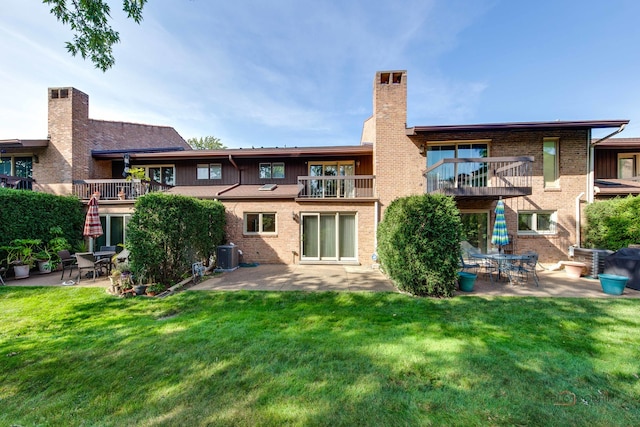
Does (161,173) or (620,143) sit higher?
(620,143)

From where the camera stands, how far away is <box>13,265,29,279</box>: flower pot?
8020 mm

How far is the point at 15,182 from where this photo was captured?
1219 cm

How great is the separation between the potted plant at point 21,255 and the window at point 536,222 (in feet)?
62.7

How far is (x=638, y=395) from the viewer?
2.81 meters

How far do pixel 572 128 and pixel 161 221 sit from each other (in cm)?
1629

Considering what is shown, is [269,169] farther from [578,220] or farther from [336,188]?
[578,220]

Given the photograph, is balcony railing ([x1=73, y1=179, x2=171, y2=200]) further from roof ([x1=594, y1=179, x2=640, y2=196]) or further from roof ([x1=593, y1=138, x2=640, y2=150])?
roof ([x1=593, y1=138, x2=640, y2=150])

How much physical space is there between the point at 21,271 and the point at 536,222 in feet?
65.5

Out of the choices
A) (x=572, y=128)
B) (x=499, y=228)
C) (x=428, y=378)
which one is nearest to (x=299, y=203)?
(x=499, y=228)

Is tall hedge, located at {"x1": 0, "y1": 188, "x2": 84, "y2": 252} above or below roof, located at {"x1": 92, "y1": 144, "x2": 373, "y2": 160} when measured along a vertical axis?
below

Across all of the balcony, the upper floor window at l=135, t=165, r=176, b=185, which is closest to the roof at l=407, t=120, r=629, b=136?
the balcony

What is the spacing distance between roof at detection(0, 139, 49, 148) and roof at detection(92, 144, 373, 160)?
204cm

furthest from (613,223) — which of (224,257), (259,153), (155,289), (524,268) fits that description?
(155,289)

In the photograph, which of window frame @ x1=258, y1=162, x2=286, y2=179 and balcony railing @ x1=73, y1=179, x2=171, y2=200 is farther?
window frame @ x1=258, y1=162, x2=286, y2=179
